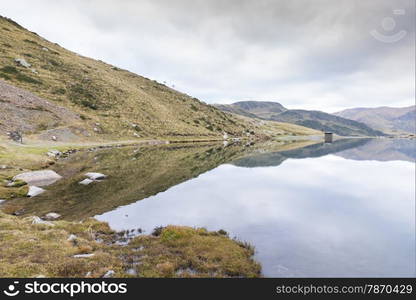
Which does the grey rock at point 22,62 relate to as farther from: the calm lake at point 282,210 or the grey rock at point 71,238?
the grey rock at point 71,238

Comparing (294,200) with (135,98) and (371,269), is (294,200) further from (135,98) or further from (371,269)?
(135,98)

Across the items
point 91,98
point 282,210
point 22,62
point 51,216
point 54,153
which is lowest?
point 282,210

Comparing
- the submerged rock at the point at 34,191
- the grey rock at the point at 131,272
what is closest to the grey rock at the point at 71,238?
the grey rock at the point at 131,272

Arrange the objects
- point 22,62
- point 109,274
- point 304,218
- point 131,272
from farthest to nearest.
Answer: point 22,62 < point 304,218 < point 131,272 < point 109,274

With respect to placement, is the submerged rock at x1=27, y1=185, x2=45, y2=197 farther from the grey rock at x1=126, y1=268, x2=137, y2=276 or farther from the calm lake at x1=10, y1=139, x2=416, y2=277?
the grey rock at x1=126, y1=268, x2=137, y2=276

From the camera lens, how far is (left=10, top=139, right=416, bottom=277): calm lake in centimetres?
1429

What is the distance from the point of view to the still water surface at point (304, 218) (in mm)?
13875

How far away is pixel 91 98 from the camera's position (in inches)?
4624

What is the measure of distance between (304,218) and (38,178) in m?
34.2

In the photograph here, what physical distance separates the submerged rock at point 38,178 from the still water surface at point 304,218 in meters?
15.9

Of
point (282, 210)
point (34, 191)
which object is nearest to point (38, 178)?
point (34, 191)

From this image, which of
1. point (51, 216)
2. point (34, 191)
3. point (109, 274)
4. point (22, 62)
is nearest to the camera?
point (109, 274)

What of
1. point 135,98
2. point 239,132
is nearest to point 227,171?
point 135,98

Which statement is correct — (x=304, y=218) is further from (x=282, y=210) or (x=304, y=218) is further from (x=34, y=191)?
(x=34, y=191)
